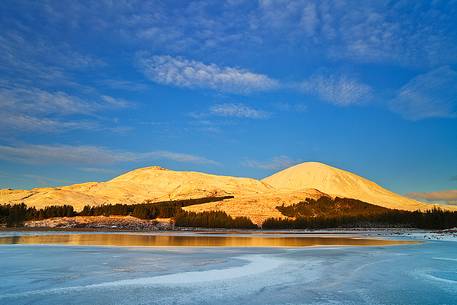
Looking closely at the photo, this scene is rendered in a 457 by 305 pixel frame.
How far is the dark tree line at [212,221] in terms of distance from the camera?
111688 mm

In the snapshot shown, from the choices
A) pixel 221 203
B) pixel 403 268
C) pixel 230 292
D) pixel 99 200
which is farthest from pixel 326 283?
pixel 99 200

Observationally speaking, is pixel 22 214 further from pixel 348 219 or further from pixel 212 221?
pixel 348 219

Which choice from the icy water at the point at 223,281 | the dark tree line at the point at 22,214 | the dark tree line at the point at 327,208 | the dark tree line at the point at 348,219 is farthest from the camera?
the dark tree line at the point at 327,208

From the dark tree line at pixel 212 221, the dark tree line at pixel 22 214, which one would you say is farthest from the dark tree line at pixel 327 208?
the dark tree line at pixel 22 214

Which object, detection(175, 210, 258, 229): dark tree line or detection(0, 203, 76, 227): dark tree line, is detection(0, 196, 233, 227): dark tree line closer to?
detection(0, 203, 76, 227): dark tree line

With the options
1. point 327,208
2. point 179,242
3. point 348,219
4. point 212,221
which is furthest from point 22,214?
point 327,208

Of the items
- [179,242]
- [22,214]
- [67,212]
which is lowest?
[179,242]

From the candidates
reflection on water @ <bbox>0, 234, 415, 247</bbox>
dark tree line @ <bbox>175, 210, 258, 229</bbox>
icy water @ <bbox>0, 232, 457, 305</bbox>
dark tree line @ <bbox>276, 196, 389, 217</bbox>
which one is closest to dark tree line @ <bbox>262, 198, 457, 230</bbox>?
dark tree line @ <bbox>276, 196, 389, 217</bbox>

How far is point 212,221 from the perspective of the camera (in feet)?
374

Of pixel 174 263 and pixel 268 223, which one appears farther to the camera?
pixel 268 223

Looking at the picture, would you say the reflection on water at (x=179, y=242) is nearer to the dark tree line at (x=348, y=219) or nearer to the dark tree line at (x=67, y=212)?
the dark tree line at (x=348, y=219)

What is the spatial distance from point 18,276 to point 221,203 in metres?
131

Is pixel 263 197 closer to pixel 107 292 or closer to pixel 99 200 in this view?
pixel 99 200

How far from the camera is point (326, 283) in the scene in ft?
50.2
